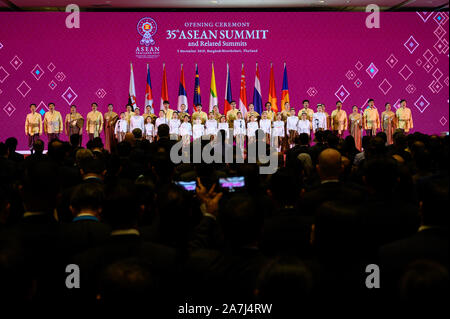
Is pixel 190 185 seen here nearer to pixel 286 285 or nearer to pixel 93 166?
pixel 93 166

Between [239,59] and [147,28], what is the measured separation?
3092 mm

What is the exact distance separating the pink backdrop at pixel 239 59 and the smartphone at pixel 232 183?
38.5 feet

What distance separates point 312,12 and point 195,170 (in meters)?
12.3

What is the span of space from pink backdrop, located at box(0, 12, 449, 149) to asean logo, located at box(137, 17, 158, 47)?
0.46 feet

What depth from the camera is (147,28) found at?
14406mm

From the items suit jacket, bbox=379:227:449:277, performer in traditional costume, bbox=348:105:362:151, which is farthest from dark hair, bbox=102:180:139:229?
performer in traditional costume, bbox=348:105:362:151

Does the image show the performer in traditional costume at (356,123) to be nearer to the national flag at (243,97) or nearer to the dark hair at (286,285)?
the national flag at (243,97)

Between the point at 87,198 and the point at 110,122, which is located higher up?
the point at 110,122

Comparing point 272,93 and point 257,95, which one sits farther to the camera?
point 272,93

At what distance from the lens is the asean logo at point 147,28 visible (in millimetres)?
14375

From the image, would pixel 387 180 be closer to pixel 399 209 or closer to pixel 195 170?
pixel 399 209

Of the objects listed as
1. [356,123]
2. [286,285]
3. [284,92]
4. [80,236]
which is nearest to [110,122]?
[284,92]

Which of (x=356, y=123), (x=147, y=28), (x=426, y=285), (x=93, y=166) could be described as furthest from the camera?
(x=147, y=28)

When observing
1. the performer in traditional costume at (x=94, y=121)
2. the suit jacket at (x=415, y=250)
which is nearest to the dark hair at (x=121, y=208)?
the suit jacket at (x=415, y=250)
